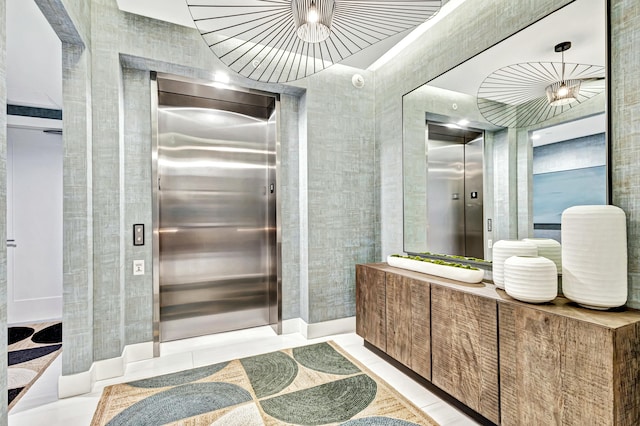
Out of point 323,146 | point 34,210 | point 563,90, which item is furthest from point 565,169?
point 34,210

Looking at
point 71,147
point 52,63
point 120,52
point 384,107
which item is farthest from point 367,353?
point 52,63

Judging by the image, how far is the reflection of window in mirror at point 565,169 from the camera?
1542 mm

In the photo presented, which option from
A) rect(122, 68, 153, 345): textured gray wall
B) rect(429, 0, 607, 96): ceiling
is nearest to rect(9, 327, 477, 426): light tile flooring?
rect(122, 68, 153, 345): textured gray wall

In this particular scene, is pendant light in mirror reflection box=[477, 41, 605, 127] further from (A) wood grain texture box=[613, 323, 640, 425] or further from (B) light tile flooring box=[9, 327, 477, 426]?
(B) light tile flooring box=[9, 327, 477, 426]

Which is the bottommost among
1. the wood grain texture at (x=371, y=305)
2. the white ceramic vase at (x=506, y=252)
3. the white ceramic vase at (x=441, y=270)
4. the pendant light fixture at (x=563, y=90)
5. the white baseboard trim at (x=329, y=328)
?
the white baseboard trim at (x=329, y=328)

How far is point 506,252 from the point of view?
5.75 feet

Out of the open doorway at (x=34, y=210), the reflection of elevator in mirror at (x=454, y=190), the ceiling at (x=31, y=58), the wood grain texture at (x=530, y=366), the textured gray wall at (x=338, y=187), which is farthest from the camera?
the open doorway at (x=34, y=210)

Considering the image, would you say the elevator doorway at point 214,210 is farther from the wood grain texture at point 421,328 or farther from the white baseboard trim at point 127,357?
the wood grain texture at point 421,328

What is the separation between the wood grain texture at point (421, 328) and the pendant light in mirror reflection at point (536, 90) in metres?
1.23

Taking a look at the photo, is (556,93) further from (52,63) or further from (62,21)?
(52,63)

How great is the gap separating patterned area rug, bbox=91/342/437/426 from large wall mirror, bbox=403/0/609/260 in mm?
1195

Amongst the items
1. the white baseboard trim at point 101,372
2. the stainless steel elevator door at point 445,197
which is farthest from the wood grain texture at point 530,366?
the white baseboard trim at point 101,372

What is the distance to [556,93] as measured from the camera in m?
1.72

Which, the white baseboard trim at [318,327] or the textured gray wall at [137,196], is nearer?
the textured gray wall at [137,196]
